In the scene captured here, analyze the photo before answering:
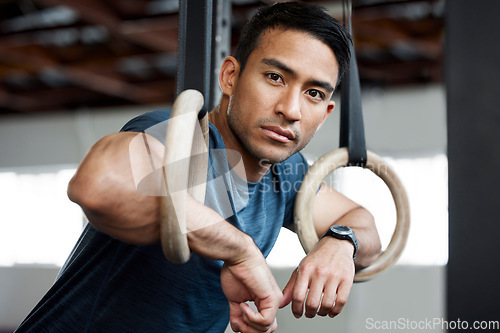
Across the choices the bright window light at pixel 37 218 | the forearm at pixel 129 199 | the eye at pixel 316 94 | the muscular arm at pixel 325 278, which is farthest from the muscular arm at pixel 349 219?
the bright window light at pixel 37 218

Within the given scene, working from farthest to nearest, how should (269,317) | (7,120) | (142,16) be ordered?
(7,120), (142,16), (269,317)

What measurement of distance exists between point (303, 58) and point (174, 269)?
0.43 m

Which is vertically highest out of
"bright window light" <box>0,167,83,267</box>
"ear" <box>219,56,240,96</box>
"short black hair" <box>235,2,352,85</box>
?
"short black hair" <box>235,2,352,85</box>

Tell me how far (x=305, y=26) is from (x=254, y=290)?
50 cm

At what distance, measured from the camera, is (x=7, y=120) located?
6500 millimetres

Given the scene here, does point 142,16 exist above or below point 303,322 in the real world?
above

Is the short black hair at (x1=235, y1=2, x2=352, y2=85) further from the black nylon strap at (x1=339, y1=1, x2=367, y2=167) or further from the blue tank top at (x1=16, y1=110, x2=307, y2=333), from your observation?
the blue tank top at (x1=16, y1=110, x2=307, y2=333)

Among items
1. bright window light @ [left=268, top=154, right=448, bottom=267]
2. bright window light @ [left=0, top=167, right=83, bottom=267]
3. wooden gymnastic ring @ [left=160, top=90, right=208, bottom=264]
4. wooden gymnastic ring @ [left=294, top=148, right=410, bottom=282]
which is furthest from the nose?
bright window light @ [left=0, top=167, right=83, bottom=267]

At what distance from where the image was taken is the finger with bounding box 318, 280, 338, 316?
2.43 feet

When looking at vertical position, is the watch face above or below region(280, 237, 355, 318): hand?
above

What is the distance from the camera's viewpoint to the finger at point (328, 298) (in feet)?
2.43

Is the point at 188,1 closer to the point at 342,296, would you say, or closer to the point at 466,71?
the point at 466,71

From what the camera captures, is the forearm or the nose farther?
the nose

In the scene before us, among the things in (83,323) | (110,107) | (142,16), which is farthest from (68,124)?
(83,323)
